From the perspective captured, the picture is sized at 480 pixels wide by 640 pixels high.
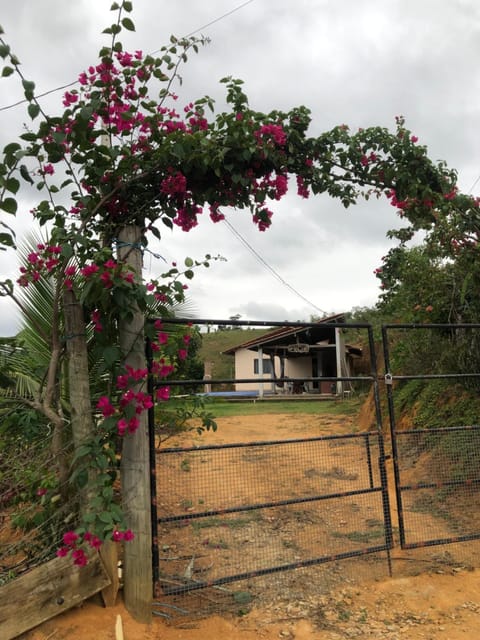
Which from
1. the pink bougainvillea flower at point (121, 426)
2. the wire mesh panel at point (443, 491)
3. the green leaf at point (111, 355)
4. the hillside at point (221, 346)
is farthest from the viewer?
the hillside at point (221, 346)

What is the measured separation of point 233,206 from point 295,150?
573 millimetres

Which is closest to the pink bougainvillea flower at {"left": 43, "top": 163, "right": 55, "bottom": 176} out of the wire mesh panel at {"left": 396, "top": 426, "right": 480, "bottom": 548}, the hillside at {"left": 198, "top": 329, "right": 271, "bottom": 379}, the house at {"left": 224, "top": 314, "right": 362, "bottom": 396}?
the wire mesh panel at {"left": 396, "top": 426, "right": 480, "bottom": 548}

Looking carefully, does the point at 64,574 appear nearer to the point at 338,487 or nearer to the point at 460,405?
the point at 338,487

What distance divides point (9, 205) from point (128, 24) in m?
1.09

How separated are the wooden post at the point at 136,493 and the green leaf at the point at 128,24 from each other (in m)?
1.03

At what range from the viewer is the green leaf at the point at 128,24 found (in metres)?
2.34

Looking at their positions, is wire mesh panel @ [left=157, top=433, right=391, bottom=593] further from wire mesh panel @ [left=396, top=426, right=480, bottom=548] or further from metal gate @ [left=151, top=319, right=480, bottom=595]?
wire mesh panel @ [left=396, top=426, right=480, bottom=548]

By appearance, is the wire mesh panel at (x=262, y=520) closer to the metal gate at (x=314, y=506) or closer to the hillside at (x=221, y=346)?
the metal gate at (x=314, y=506)

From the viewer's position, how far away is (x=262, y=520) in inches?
169

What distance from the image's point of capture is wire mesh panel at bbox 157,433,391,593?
119 inches

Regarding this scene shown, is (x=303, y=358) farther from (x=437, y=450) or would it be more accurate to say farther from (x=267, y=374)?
(x=437, y=450)

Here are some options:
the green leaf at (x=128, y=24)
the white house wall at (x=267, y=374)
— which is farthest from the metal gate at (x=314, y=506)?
the white house wall at (x=267, y=374)

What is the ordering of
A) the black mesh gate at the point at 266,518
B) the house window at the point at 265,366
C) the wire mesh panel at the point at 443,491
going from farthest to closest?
1. the house window at the point at 265,366
2. the wire mesh panel at the point at 443,491
3. the black mesh gate at the point at 266,518

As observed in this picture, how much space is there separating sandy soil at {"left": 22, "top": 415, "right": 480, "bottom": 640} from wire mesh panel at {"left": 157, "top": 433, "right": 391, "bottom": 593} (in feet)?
0.64
